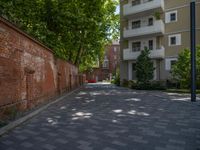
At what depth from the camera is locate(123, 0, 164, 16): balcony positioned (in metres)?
27.5

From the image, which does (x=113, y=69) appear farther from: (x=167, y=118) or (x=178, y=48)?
(x=167, y=118)

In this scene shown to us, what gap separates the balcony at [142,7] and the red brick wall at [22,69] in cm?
1790

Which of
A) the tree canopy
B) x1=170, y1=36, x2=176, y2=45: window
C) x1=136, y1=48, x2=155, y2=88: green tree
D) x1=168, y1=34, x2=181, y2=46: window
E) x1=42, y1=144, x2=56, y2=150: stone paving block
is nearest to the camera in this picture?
x1=42, y1=144, x2=56, y2=150: stone paving block

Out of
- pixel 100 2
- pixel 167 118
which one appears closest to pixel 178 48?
pixel 100 2

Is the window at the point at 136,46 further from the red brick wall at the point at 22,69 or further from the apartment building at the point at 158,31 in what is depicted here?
the red brick wall at the point at 22,69

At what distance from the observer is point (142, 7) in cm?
2853

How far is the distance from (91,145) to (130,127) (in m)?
2.11

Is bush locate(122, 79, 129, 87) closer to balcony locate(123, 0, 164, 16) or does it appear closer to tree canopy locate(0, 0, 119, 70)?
balcony locate(123, 0, 164, 16)

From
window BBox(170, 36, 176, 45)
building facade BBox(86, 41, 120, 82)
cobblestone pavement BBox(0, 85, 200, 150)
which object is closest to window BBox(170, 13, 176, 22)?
window BBox(170, 36, 176, 45)

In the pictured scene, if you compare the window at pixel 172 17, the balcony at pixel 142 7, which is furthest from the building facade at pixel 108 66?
the window at pixel 172 17

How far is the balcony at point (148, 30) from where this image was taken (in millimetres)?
27266

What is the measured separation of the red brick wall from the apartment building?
1717cm

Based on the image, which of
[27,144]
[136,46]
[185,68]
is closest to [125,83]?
[136,46]

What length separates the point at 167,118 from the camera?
337 inches
